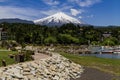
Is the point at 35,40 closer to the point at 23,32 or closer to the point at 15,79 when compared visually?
the point at 23,32

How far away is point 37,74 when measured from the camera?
3459 cm

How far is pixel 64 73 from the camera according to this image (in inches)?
1644

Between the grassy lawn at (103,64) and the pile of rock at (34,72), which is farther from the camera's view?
the grassy lawn at (103,64)

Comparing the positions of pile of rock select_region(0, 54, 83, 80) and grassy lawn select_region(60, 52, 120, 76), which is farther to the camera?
grassy lawn select_region(60, 52, 120, 76)

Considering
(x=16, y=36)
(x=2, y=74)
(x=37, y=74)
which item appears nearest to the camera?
(x=2, y=74)

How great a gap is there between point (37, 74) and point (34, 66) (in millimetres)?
2027

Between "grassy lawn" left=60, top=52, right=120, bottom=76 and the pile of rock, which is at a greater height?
the pile of rock

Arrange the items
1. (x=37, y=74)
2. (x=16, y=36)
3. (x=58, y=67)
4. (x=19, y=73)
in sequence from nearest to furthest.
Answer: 1. (x=19, y=73)
2. (x=37, y=74)
3. (x=58, y=67)
4. (x=16, y=36)

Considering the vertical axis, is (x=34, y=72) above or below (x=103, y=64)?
above

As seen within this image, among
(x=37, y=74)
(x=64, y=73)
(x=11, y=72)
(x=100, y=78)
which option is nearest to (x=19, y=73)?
(x=11, y=72)

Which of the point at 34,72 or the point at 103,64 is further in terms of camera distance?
the point at 103,64

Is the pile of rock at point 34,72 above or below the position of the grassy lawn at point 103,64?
above

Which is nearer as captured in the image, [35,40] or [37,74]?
[37,74]

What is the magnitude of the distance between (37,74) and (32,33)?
157191 mm
